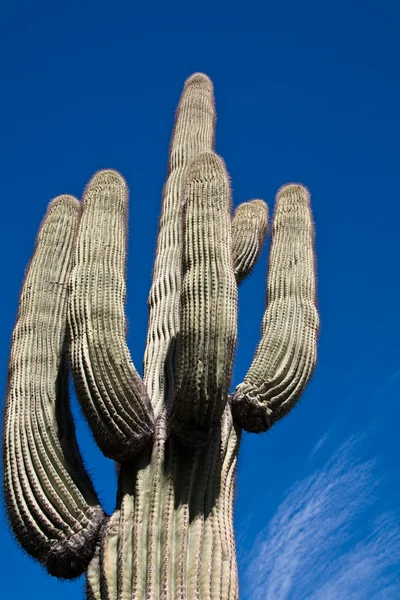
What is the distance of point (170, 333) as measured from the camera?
19.1ft

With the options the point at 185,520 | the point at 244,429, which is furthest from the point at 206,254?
the point at 185,520

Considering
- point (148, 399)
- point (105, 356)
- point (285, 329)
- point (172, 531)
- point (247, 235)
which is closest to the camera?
point (172, 531)

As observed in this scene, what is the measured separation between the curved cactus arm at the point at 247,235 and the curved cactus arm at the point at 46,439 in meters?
1.27

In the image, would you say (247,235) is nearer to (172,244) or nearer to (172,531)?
(172,244)

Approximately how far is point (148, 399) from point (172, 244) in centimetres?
158

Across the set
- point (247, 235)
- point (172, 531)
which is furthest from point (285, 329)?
point (172, 531)

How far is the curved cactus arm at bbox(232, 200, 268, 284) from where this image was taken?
21.5 feet

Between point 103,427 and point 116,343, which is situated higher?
point 116,343

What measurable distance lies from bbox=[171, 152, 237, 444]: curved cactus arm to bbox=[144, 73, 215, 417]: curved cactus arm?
0.43 m

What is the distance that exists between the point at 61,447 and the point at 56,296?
4.08 ft

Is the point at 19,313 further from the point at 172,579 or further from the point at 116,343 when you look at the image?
the point at 172,579

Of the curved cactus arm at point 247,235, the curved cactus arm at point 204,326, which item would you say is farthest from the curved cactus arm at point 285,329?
the curved cactus arm at point 204,326

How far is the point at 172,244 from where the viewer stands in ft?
20.9

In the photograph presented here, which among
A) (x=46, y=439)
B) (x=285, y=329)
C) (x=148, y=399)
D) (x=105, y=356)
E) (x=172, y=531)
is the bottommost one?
(x=172, y=531)
